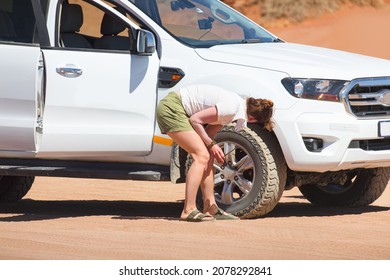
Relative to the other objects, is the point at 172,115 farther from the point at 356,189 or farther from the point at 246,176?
the point at 356,189

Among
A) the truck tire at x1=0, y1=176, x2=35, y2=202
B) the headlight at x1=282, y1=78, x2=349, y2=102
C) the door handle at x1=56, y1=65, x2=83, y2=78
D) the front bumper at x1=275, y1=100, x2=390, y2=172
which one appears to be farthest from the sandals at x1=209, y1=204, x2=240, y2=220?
the truck tire at x1=0, y1=176, x2=35, y2=202

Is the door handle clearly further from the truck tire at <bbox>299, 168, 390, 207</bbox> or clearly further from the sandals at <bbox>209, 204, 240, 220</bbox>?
the truck tire at <bbox>299, 168, 390, 207</bbox>

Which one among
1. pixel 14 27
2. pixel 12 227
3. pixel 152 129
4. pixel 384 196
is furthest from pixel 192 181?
pixel 384 196

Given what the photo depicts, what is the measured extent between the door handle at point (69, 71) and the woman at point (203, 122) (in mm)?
786

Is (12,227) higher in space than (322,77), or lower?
lower

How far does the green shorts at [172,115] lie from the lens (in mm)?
10469

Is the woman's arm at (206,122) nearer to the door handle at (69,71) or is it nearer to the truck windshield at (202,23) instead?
the truck windshield at (202,23)

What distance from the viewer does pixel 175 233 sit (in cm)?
991

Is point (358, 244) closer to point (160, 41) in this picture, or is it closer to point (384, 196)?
point (160, 41)

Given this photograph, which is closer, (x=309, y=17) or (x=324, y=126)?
(x=324, y=126)

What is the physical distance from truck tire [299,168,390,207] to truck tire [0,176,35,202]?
9.89 feet
